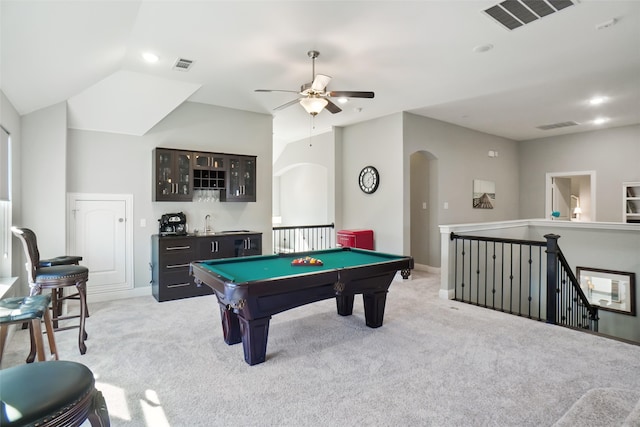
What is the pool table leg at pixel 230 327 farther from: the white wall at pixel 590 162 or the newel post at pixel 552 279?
the white wall at pixel 590 162

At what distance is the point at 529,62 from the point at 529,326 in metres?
3.12

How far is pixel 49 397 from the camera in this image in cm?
126

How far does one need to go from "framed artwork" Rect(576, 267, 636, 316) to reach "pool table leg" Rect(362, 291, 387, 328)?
210 inches

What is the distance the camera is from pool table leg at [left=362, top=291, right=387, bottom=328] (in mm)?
3684

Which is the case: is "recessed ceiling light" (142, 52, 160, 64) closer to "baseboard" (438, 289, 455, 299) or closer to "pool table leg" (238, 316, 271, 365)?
"pool table leg" (238, 316, 271, 365)

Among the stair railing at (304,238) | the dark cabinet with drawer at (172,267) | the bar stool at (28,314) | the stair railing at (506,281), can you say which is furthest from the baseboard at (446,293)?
the bar stool at (28,314)

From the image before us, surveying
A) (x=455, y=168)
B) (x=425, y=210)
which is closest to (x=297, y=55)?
(x=425, y=210)

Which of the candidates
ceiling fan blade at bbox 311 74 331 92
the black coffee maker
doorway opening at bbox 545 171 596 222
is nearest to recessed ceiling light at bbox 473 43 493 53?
ceiling fan blade at bbox 311 74 331 92

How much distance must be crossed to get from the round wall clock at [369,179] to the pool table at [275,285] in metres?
2.99

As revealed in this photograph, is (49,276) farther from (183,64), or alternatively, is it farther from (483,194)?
(483,194)

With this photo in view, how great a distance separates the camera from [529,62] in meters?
4.09

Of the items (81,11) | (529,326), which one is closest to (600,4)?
(529,326)

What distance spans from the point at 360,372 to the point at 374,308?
1030 millimetres

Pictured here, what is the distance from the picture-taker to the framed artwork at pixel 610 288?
618cm
